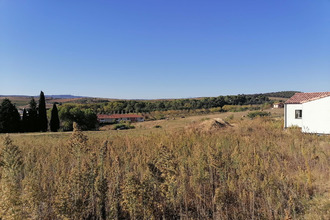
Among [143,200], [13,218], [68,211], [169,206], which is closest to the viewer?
[13,218]

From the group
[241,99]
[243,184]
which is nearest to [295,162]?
[243,184]

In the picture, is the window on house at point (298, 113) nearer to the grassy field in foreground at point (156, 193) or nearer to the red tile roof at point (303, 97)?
the red tile roof at point (303, 97)

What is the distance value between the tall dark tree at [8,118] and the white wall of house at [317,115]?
3814cm

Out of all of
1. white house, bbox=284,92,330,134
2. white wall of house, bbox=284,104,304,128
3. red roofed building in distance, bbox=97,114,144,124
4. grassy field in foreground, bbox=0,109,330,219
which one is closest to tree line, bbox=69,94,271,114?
red roofed building in distance, bbox=97,114,144,124

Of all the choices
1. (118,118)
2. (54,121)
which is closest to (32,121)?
(54,121)

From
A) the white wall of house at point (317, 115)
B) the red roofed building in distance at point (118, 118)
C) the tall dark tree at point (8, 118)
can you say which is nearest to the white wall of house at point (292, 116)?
the white wall of house at point (317, 115)

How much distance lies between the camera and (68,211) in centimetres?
229

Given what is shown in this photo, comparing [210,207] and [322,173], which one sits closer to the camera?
[210,207]

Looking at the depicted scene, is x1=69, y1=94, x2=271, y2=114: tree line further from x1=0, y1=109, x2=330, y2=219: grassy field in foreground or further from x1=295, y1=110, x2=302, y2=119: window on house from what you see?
x1=0, y1=109, x2=330, y2=219: grassy field in foreground

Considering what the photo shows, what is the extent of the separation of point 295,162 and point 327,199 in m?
2.15

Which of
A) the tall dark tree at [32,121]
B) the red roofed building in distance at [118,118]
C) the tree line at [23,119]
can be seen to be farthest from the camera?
the red roofed building in distance at [118,118]

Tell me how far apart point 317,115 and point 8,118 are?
129 feet

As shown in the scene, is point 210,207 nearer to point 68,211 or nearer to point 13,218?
point 68,211

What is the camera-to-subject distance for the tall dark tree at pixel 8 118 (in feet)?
103
